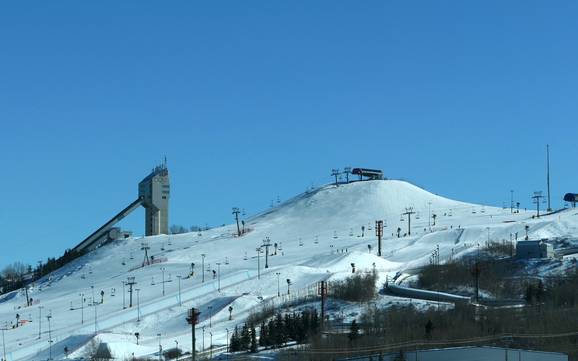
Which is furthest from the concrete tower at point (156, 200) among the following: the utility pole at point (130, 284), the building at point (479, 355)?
the building at point (479, 355)

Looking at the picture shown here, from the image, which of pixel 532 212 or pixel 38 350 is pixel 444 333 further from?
pixel 532 212

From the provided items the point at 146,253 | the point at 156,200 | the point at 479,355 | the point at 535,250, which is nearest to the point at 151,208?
the point at 156,200

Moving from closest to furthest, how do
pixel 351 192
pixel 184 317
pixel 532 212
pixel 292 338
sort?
pixel 292 338 → pixel 184 317 → pixel 532 212 → pixel 351 192

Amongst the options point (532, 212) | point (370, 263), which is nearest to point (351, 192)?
point (532, 212)

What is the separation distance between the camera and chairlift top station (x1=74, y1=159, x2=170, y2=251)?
152750mm

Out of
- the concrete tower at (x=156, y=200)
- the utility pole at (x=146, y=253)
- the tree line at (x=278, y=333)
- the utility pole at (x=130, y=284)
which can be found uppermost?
the concrete tower at (x=156, y=200)

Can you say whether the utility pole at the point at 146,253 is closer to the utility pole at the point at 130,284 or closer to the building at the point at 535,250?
the utility pole at the point at 130,284

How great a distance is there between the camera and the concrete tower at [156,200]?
153 m

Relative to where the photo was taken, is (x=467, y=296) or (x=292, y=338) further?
(x=467, y=296)

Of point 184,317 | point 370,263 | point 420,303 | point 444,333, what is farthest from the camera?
point 370,263

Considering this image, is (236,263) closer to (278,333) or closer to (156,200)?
(156,200)

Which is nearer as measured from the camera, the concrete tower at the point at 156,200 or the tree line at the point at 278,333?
the tree line at the point at 278,333

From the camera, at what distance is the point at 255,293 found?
9269cm

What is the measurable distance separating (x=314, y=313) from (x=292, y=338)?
14.7 ft
